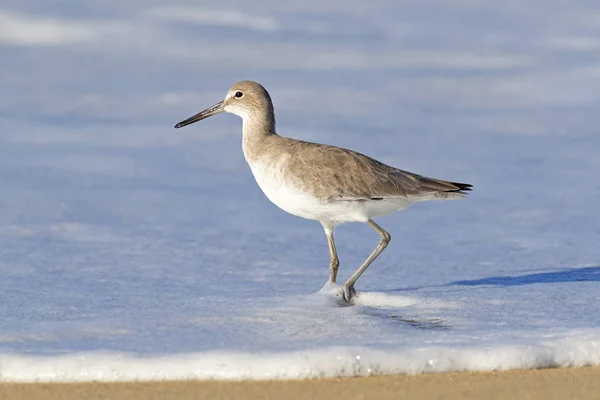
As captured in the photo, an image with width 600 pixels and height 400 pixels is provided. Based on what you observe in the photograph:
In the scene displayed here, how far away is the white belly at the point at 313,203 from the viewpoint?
804cm

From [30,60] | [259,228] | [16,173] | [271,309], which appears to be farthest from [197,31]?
[271,309]

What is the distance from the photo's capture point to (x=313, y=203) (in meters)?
8.06

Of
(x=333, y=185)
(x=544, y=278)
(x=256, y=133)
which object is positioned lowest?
(x=544, y=278)

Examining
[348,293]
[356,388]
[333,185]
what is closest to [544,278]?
[348,293]

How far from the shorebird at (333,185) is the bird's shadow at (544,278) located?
587 millimetres

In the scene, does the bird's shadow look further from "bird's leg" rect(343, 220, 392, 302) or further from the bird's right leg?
the bird's right leg

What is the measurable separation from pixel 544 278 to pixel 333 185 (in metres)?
1.52

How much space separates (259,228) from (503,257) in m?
1.95

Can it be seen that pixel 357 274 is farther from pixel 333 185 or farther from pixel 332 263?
pixel 333 185

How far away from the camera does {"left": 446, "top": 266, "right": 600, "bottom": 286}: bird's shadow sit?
815cm

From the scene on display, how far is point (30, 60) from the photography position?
1633 centimetres

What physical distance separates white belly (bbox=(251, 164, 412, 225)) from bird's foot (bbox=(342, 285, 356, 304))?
0.57m

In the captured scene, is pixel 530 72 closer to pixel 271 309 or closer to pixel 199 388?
pixel 271 309

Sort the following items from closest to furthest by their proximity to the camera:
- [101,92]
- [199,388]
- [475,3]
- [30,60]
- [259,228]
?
[199,388], [259,228], [101,92], [30,60], [475,3]
